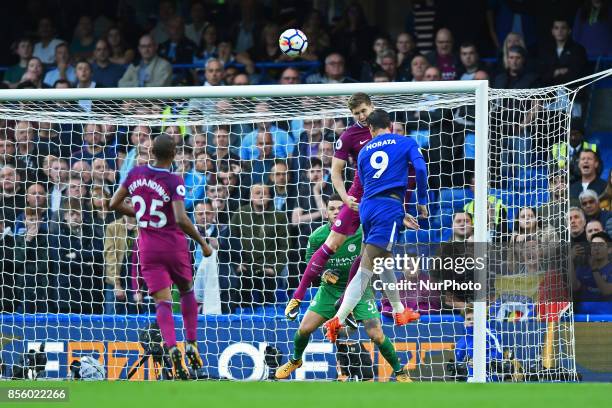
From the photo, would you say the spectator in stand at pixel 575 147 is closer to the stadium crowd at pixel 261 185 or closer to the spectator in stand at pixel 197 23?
the stadium crowd at pixel 261 185

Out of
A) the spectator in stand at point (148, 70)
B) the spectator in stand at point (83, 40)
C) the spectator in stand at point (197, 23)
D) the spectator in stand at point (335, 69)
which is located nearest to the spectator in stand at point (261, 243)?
the spectator in stand at point (335, 69)

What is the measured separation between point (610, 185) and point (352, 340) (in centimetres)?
330

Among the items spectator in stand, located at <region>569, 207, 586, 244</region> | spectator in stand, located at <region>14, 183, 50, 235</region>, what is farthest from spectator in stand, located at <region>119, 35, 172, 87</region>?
spectator in stand, located at <region>569, 207, 586, 244</region>

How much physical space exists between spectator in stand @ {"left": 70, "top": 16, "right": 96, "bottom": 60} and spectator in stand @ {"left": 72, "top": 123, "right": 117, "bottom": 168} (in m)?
3.00

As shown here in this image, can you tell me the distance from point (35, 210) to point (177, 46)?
392 centimetres

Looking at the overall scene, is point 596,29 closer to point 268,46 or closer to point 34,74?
point 268,46

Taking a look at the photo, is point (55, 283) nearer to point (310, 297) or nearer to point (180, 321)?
point (180, 321)

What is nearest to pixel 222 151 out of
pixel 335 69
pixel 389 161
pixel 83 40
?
pixel 335 69

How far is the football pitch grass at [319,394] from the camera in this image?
700 centimetres

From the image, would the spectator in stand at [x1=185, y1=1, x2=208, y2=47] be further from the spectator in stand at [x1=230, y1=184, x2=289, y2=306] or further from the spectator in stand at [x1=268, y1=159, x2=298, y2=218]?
the spectator in stand at [x1=230, y1=184, x2=289, y2=306]

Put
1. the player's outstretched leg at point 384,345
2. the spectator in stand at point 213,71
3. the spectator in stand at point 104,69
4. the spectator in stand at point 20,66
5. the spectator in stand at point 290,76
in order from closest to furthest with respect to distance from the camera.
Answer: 1. the player's outstretched leg at point 384,345
2. the spectator in stand at point 290,76
3. the spectator in stand at point 213,71
4. the spectator in stand at point 104,69
5. the spectator in stand at point 20,66

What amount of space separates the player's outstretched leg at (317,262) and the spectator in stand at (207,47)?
5.62 m

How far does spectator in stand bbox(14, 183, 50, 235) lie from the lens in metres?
12.0

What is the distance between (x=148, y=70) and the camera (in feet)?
48.7
